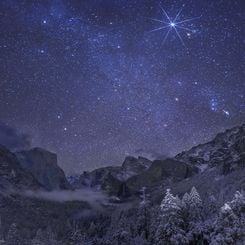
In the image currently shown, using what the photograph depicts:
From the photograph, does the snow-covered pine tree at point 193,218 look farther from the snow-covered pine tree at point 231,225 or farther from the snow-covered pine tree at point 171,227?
the snow-covered pine tree at point 231,225

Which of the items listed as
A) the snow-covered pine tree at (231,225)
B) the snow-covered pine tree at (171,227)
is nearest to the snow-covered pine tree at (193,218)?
the snow-covered pine tree at (171,227)

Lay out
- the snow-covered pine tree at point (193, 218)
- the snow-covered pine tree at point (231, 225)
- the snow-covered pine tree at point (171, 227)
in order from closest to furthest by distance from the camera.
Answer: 1. the snow-covered pine tree at point (231, 225)
2. the snow-covered pine tree at point (171, 227)
3. the snow-covered pine tree at point (193, 218)

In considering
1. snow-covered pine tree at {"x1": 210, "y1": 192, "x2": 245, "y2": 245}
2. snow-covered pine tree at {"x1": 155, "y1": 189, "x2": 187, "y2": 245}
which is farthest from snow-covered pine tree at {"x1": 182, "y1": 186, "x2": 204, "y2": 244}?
snow-covered pine tree at {"x1": 210, "y1": 192, "x2": 245, "y2": 245}

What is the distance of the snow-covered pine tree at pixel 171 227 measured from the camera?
139 ft

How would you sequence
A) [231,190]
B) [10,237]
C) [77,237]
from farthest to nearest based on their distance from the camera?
1. [231,190]
2. [10,237]
3. [77,237]

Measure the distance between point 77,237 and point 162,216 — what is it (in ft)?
159

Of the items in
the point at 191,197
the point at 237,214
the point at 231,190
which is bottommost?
the point at 237,214

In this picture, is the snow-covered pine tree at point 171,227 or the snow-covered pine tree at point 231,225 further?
the snow-covered pine tree at point 171,227

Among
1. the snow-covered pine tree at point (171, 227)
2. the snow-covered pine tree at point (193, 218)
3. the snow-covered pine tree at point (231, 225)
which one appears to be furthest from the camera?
the snow-covered pine tree at point (193, 218)

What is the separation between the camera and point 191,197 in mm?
48938

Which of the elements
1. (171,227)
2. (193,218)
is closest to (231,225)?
(193,218)

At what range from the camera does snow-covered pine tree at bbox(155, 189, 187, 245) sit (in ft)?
Result: 139

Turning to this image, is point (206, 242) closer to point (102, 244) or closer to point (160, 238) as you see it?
point (160, 238)

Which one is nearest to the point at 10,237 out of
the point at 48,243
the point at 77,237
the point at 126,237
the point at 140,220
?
the point at 48,243
